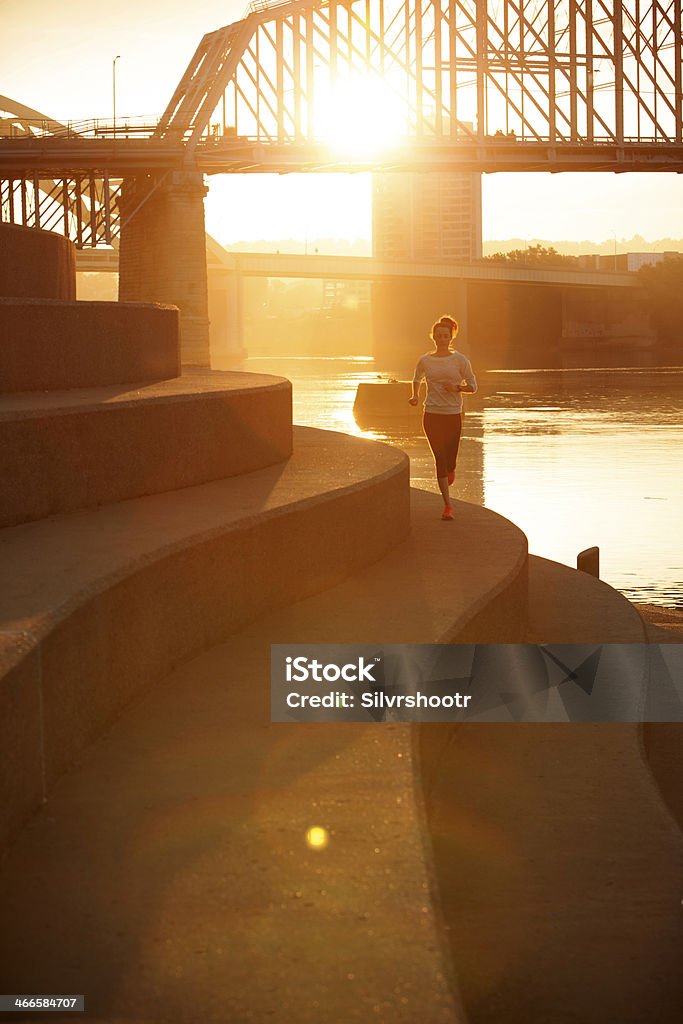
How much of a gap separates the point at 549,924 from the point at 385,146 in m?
70.1

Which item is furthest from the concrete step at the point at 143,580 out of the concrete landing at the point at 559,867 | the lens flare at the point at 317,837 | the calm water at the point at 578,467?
the calm water at the point at 578,467

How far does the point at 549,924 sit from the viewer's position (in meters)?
4.38

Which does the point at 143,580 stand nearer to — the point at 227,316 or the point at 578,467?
the point at 578,467

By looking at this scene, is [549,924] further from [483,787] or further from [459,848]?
[483,787]

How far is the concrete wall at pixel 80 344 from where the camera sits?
8133 millimetres

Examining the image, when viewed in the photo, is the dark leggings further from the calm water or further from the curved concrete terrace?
the curved concrete terrace

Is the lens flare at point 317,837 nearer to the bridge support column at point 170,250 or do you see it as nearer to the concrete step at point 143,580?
the concrete step at point 143,580

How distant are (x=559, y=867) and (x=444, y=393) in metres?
6.06

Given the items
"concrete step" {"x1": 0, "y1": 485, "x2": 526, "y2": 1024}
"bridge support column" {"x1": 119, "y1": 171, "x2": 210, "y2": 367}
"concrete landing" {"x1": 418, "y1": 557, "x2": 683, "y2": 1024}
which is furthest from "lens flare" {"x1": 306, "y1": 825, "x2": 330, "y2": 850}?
"bridge support column" {"x1": 119, "y1": 171, "x2": 210, "y2": 367}

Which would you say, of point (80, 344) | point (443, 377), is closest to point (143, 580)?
point (80, 344)

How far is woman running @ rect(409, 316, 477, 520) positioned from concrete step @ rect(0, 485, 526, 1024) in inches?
201

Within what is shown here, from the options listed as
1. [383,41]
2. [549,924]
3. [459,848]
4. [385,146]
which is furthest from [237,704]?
[383,41]

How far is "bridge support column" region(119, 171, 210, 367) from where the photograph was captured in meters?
64.0

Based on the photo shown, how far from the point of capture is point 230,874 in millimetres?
3707
